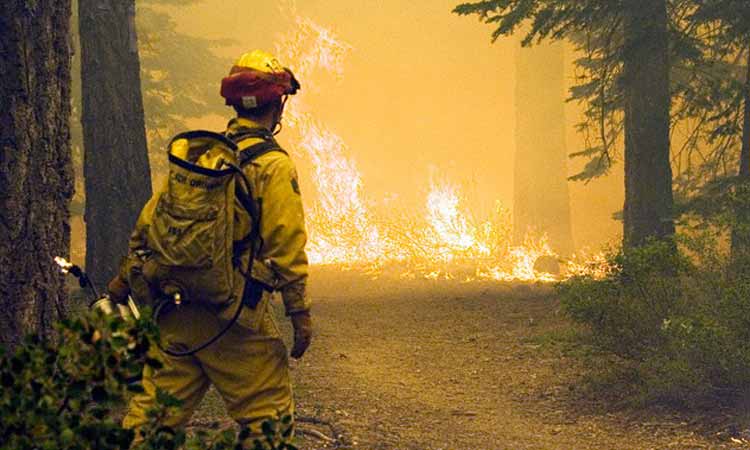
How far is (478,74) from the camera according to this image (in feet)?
144

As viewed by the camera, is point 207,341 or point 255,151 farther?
point 255,151

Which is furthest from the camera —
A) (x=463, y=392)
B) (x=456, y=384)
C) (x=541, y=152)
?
(x=541, y=152)

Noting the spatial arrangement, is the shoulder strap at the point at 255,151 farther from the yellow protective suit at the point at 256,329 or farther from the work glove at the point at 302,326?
the work glove at the point at 302,326

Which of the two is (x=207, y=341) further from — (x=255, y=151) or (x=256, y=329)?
(x=255, y=151)

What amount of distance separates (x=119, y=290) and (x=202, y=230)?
0.66 m

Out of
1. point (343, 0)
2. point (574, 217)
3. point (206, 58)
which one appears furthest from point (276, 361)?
point (343, 0)

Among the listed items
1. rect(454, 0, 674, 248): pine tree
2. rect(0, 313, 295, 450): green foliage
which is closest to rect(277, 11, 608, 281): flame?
rect(454, 0, 674, 248): pine tree

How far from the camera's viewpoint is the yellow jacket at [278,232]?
4.54 metres

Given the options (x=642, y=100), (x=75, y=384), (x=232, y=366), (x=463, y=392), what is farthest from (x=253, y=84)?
(x=642, y=100)

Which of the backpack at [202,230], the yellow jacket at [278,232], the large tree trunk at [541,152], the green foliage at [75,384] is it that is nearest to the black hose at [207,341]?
the backpack at [202,230]

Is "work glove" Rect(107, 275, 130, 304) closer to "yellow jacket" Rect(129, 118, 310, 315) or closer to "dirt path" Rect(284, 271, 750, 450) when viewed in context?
"yellow jacket" Rect(129, 118, 310, 315)

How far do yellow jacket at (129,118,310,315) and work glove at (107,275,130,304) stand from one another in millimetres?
432

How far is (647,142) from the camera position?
41.7 ft

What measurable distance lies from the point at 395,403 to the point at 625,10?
642 centimetres
